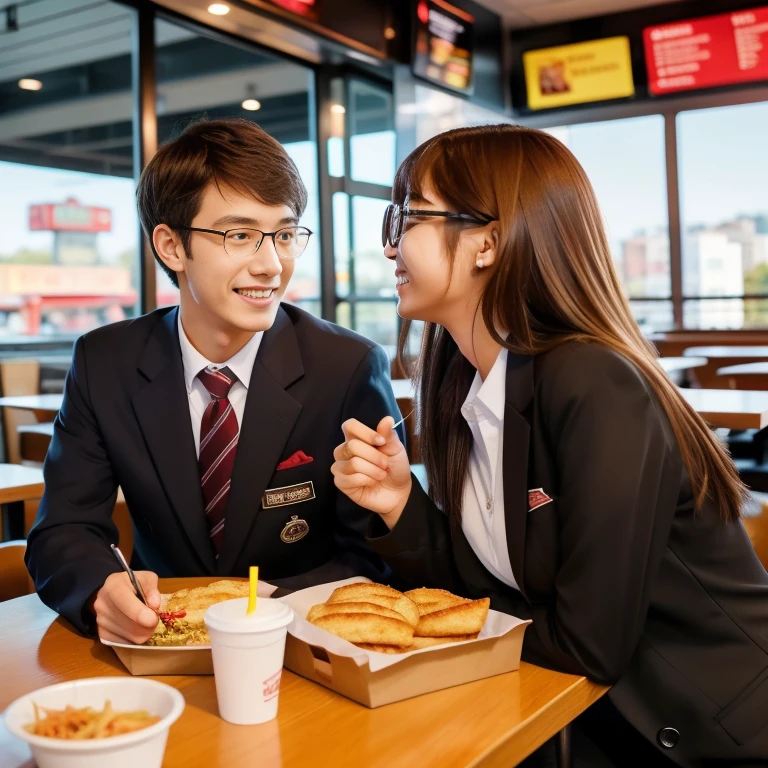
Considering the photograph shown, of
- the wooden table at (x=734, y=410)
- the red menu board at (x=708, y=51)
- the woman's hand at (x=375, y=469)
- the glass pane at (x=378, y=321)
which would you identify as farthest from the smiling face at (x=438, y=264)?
the red menu board at (x=708, y=51)

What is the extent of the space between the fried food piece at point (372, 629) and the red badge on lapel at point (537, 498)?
27 centimetres

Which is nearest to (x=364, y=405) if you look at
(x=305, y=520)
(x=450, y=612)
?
(x=305, y=520)

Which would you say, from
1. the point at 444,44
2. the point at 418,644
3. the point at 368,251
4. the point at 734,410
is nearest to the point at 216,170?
the point at 418,644

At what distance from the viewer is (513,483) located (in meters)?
1.20

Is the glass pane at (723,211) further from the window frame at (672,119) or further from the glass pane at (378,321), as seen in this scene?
the glass pane at (378,321)

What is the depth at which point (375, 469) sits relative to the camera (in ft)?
3.99

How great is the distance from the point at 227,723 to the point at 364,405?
797mm

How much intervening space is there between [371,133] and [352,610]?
18.9 ft

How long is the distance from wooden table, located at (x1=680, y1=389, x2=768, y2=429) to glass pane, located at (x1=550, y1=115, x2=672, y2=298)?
4.13 metres

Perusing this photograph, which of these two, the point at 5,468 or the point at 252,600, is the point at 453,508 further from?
the point at 5,468

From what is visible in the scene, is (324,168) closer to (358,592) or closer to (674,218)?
(674,218)

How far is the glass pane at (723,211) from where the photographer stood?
7.02 meters

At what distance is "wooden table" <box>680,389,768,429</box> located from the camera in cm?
297

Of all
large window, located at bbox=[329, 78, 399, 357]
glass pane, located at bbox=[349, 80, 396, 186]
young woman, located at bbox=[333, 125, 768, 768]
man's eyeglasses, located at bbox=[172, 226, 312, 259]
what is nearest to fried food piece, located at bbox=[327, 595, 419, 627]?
young woman, located at bbox=[333, 125, 768, 768]
